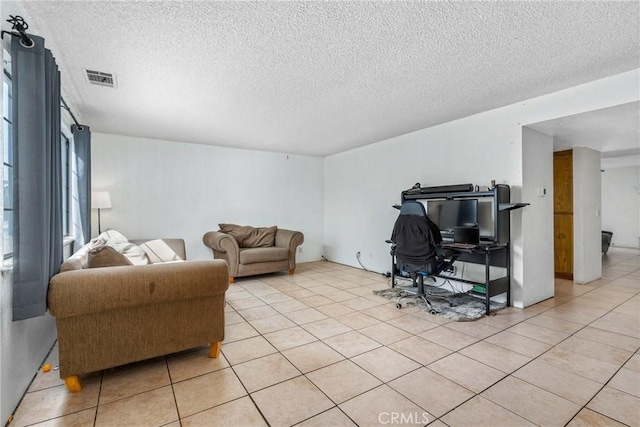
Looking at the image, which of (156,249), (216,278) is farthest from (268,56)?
(156,249)

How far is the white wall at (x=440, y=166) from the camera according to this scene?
2.97 m

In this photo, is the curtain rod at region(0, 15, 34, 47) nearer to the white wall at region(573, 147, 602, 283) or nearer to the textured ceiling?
the textured ceiling

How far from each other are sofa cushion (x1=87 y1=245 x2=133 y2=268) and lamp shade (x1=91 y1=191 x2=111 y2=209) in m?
2.41

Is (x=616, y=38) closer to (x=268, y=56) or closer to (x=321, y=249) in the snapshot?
(x=268, y=56)

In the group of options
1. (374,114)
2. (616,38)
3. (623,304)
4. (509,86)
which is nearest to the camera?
(616,38)

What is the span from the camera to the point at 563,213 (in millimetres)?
4887

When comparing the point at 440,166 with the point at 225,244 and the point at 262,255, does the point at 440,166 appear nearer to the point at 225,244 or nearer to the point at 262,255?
the point at 262,255

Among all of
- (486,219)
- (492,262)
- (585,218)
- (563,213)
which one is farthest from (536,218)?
(563,213)

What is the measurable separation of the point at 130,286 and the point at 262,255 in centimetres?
289

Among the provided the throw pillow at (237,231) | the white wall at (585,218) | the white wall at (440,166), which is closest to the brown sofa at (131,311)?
the throw pillow at (237,231)

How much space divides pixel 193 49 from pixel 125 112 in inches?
77.3

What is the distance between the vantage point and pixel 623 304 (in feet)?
11.3

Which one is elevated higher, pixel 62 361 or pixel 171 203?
pixel 171 203

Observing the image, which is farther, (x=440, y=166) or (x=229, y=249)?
(x=229, y=249)
